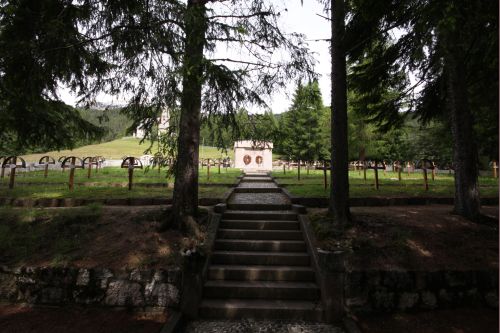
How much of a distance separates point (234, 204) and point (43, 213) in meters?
4.38

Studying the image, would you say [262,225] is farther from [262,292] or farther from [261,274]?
[262,292]

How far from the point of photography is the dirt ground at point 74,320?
391cm

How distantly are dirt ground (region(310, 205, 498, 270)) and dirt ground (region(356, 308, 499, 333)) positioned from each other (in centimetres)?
68

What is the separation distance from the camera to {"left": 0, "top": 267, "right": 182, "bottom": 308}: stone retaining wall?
15.0ft

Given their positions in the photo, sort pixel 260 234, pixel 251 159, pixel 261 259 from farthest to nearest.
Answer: pixel 251 159 < pixel 260 234 < pixel 261 259

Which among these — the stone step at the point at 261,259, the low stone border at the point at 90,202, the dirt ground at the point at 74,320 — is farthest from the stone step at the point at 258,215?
the dirt ground at the point at 74,320

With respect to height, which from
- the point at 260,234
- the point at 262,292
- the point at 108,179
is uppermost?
the point at 108,179

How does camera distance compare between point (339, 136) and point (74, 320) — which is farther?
point (339, 136)

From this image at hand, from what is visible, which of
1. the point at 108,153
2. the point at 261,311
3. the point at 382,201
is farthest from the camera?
the point at 108,153

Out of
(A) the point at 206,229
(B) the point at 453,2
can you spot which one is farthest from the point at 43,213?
(B) the point at 453,2

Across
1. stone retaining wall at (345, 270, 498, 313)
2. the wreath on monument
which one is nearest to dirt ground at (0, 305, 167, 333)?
stone retaining wall at (345, 270, 498, 313)

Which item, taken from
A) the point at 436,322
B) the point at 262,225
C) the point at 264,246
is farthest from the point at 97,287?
the point at 436,322

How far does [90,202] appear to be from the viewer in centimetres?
770

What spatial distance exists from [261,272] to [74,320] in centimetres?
298
